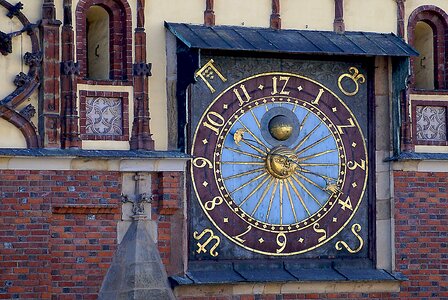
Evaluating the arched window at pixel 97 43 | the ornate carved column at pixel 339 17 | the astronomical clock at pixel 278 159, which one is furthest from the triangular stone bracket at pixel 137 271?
the ornate carved column at pixel 339 17

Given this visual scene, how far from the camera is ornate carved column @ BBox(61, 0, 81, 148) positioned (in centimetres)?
2125

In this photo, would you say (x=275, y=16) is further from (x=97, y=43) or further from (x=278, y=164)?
(x=97, y=43)

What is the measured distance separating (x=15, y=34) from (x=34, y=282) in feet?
9.02

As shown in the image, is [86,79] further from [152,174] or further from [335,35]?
[335,35]

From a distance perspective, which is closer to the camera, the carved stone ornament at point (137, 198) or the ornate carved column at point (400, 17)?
the carved stone ornament at point (137, 198)

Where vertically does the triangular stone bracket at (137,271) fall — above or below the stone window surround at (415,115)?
below

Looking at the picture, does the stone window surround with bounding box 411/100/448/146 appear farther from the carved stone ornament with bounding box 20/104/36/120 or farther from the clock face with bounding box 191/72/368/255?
A: the carved stone ornament with bounding box 20/104/36/120

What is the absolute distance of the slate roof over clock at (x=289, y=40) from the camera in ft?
71.6

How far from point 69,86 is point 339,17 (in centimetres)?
358

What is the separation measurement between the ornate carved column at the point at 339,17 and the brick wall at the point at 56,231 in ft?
11.0

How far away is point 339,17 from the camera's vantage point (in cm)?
2288

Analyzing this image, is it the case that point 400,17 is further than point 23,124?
Yes

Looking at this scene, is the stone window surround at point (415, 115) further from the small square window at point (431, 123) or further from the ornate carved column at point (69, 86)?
the ornate carved column at point (69, 86)

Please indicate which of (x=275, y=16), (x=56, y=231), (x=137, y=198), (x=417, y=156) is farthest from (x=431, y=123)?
(x=56, y=231)
